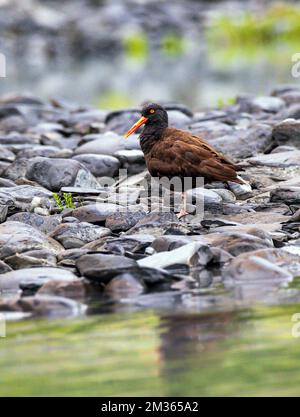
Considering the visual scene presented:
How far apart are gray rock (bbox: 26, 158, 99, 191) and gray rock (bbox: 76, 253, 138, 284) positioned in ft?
9.90

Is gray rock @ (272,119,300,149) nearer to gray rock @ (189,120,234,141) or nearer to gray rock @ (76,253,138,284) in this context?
gray rock @ (189,120,234,141)

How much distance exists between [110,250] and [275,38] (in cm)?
3668

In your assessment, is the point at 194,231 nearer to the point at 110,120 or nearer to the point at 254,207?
the point at 254,207

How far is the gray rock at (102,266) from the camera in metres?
6.81

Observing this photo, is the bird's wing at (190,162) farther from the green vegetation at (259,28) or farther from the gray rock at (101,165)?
the green vegetation at (259,28)

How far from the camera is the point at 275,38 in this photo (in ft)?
142

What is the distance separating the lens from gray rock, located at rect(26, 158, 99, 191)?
9945mm

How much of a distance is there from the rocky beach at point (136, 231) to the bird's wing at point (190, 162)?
26 cm

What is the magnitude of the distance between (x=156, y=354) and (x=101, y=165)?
5558 mm

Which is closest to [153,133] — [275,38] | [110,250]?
[110,250]

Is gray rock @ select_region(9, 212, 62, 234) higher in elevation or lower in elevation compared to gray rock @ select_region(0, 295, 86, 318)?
higher

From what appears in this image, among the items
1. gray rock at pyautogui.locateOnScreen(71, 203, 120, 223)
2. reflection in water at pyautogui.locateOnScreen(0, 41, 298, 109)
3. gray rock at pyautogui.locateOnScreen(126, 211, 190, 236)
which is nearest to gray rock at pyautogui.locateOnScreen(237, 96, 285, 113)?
reflection in water at pyautogui.locateOnScreen(0, 41, 298, 109)

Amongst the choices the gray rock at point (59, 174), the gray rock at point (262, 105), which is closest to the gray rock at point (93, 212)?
the gray rock at point (59, 174)
